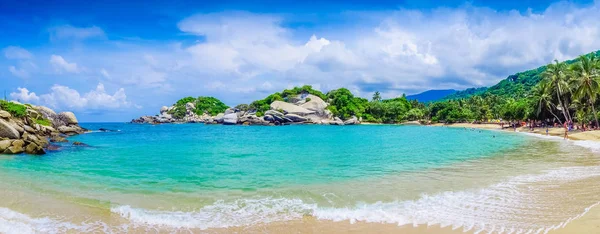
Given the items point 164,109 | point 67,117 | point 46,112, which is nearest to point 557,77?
point 46,112

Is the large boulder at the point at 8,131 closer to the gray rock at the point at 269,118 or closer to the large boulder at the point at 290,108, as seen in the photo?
the gray rock at the point at 269,118

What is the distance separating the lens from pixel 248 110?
123m

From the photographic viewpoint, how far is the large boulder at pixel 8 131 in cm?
2660

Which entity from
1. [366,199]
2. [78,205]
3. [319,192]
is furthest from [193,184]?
[366,199]

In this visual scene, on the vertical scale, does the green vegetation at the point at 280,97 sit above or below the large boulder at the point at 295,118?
above

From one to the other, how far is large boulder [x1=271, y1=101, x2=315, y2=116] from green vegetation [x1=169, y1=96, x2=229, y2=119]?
2064 inches

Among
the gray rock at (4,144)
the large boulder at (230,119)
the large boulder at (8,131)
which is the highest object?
the large boulder at (230,119)

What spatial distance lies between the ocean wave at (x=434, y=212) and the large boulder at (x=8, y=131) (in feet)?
79.4

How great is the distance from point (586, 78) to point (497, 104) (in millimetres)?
66301

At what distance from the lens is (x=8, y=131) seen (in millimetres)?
27047

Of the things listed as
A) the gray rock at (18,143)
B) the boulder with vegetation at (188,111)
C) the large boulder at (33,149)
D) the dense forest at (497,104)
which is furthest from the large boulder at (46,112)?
the boulder with vegetation at (188,111)

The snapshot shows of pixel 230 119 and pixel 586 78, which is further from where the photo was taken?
pixel 230 119

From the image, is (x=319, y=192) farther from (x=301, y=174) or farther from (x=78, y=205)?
(x=78, y=205)

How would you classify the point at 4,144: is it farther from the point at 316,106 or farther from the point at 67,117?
the point at 316,106
